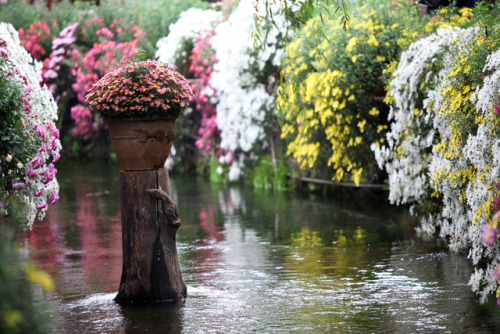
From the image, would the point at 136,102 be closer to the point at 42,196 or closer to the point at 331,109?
the point at 42,196

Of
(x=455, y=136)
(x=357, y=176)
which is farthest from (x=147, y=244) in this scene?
(x=357, y=176)

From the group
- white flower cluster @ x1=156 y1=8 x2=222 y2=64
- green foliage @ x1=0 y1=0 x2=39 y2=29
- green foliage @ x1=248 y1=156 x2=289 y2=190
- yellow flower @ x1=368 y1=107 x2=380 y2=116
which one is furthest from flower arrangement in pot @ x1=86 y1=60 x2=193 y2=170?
green foliage @ x1=0 y1=0 x2=39 y2=29

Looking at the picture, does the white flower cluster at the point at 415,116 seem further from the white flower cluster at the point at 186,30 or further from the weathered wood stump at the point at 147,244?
the white flower cluster at the point at 186,30

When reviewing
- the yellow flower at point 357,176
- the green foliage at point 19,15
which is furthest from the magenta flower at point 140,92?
the green foliage at point 19,15

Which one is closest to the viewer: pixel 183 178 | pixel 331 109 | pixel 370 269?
pixel 370 269

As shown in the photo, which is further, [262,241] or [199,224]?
[199,224]

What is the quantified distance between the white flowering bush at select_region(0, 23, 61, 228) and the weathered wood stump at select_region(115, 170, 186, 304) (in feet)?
4.28

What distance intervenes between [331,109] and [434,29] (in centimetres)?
218

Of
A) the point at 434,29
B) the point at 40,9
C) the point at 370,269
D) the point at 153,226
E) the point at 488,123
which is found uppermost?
the point at 40,9

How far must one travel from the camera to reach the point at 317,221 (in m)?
10.7

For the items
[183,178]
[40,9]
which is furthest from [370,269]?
[40,9]

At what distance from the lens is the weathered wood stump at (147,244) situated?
655 centimetres

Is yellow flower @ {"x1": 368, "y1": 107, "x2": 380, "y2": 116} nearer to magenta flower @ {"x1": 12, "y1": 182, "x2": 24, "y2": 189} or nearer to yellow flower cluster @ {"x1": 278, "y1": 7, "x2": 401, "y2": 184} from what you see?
yellow flower cluster @ {"x1": 278, "y1": 7, "x2": 401, "y2": 184}

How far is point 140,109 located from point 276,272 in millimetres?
2059
